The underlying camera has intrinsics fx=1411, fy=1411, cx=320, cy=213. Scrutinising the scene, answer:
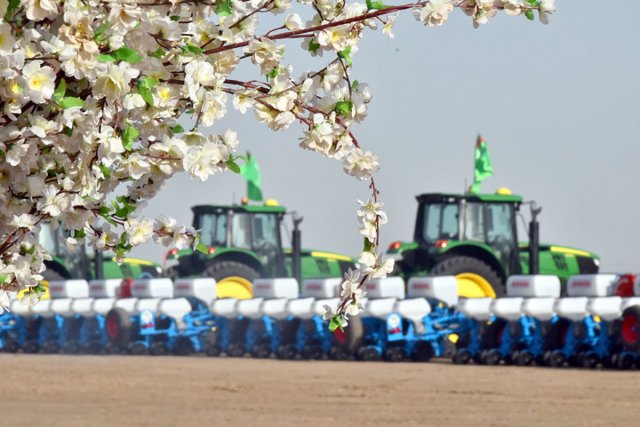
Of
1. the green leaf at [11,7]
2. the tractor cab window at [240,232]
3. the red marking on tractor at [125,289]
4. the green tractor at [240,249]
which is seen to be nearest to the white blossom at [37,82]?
the green leaf at [11,7]

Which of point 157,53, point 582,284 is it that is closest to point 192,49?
point 157,53

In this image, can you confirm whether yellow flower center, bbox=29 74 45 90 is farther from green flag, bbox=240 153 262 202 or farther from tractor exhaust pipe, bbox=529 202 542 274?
green flag, bbox=240 153 262 202

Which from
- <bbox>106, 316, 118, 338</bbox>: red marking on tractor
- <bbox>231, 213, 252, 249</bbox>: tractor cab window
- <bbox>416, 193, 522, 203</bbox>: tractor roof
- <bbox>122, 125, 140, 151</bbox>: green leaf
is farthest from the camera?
<bbox>231, 213, 252, 249</bbox>: tractor cab window

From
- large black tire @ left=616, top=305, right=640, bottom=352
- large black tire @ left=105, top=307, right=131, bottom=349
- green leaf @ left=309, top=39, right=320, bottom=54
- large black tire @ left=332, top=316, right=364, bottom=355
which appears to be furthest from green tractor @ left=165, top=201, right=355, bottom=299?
green leaf @ left=309, top=39, right=320, bottom=54

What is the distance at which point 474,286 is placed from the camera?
1969 cm

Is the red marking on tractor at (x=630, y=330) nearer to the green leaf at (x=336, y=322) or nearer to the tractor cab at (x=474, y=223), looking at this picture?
the tractor cab at (x=474, y=223)

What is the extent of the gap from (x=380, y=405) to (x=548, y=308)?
464 centimetres

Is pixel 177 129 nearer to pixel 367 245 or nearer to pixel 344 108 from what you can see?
pixel 344 108

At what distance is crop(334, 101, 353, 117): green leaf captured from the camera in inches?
132

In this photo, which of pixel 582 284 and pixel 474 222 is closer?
pixel 582 284

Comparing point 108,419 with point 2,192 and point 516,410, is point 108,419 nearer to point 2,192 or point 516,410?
point 516,410

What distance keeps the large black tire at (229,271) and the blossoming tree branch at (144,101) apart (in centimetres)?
1884

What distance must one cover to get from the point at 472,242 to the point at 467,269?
51cm

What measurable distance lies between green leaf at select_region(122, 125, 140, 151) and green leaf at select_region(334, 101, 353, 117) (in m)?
0.63
